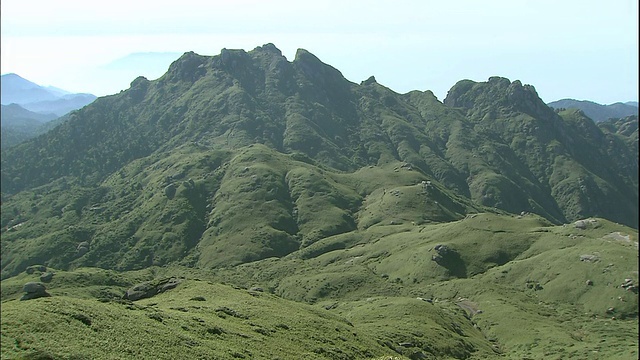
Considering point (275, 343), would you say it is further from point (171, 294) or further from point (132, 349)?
point (171, 294)

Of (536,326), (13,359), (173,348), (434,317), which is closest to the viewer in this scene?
(13,359)

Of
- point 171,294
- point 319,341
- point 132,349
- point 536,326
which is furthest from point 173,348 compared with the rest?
point 536,326

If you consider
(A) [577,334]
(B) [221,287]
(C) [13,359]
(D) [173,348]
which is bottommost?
(A) [577,334]

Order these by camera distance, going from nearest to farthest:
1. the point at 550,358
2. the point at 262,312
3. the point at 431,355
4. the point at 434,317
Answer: the point at 262,312 → the point at 431,355 → the point at 550,358 → the point at 434,317

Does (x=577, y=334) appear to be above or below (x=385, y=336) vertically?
below

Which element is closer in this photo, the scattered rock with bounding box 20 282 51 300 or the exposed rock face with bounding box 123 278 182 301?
the scattered rock with bounding box 20 282 51 300

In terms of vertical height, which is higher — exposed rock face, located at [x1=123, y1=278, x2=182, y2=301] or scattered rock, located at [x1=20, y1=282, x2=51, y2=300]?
scattered rock, located at [x1=20, y1=282, x2=51, y2=300]

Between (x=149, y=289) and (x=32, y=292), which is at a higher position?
(x=32, y=292)

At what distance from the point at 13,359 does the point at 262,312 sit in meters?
69.2

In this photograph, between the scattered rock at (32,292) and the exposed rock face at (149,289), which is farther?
the exposed rock face at (149,289)

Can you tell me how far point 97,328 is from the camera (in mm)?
75625

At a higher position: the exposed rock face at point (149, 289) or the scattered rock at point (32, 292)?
the scattered rock at point (32, 292)

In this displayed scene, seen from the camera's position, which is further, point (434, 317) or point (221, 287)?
point (434, 317)

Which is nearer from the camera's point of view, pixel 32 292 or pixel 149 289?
pixel 32 292
